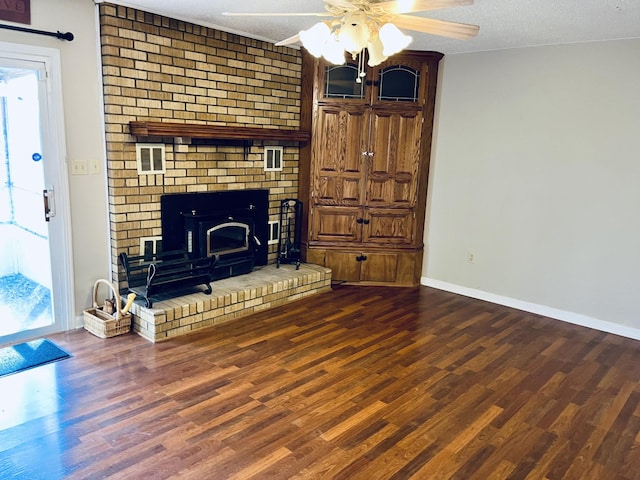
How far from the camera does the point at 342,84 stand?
4.87 meters

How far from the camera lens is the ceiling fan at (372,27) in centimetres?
215

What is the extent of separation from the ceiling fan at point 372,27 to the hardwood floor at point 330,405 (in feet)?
6.28

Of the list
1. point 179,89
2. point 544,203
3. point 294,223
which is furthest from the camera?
point 294,223

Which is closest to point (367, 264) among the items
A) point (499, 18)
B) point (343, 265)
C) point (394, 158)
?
point (343, 265)

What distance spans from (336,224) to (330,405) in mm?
2532

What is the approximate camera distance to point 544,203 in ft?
14.6

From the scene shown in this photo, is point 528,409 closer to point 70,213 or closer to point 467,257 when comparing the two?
point 467,257

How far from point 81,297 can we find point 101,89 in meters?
1.58

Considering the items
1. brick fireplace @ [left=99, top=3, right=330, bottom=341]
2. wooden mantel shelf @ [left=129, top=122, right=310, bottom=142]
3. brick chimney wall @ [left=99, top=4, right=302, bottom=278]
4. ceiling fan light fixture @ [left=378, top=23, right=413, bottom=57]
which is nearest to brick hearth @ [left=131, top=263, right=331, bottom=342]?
brick fireplace @ [left=99, top=3, right=330, bottom=341]

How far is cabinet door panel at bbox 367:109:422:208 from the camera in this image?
493 centimetres

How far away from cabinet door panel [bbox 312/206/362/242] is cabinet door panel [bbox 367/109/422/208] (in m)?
0.25

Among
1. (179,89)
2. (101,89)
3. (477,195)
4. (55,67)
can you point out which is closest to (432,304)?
(477,195)

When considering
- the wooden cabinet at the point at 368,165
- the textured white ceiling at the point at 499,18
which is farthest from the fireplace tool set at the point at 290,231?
the textured white ceiling at the point at 499,18

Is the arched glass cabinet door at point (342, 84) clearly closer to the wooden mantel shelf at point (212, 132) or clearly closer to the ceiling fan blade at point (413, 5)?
the wooden mantel shelf at point (212, 132)
